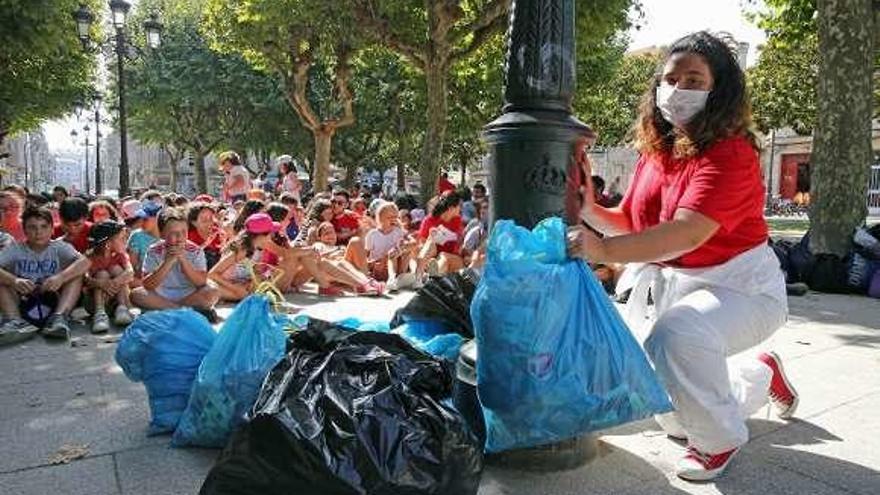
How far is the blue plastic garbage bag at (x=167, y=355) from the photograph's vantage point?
331 centimetres

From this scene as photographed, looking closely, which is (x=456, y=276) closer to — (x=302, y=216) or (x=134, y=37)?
(x=302, y=216)

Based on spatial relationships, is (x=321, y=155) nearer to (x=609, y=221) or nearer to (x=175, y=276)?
(x=175, y=276)

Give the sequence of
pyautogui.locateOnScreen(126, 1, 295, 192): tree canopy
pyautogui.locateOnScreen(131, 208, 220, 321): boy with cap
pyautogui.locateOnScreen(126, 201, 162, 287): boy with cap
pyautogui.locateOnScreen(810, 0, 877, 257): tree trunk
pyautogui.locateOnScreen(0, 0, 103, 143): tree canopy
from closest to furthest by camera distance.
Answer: pyautogui.locateOnScreen(131, 208, 220, 321): boy with cap
pyautogui.locateOnScreen(126, 201, 162, 287): boy with cap
pyautogui.locateOnScreen(810, 0, 877, 257): tree trunk
pyautogui.locateOnScreen(0, 0, 103, 143): tree canopy
pyautogui.locateOnScreen(126, 1, 295, 192): tree canopy

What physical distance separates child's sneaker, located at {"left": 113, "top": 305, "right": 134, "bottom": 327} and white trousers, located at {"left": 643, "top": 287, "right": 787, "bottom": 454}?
4834mm

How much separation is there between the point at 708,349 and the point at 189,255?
16.0ft

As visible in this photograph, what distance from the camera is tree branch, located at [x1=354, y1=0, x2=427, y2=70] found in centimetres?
1552

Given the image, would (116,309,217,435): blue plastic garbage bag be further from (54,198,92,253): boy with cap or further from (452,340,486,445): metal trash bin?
(54,198,92,253): boy with cap

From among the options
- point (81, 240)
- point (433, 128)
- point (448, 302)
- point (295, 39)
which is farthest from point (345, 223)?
point (295, 39)

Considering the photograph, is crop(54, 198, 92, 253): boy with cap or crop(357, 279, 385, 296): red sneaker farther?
crop(357, 279, 385, 296): red sneaker

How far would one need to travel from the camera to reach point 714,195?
106 inches

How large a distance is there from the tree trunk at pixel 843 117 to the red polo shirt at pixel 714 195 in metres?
7.88

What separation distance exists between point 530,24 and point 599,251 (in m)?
0.95

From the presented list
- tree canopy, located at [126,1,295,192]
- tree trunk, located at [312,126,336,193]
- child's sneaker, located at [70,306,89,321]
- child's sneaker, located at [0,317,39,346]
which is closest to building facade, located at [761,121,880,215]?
tree canopy, located at [126,1,295,192]

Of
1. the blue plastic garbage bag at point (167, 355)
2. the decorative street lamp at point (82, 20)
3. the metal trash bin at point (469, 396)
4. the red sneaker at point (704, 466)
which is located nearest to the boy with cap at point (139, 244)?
the blue plastic garbage bag at point (167, 355)
